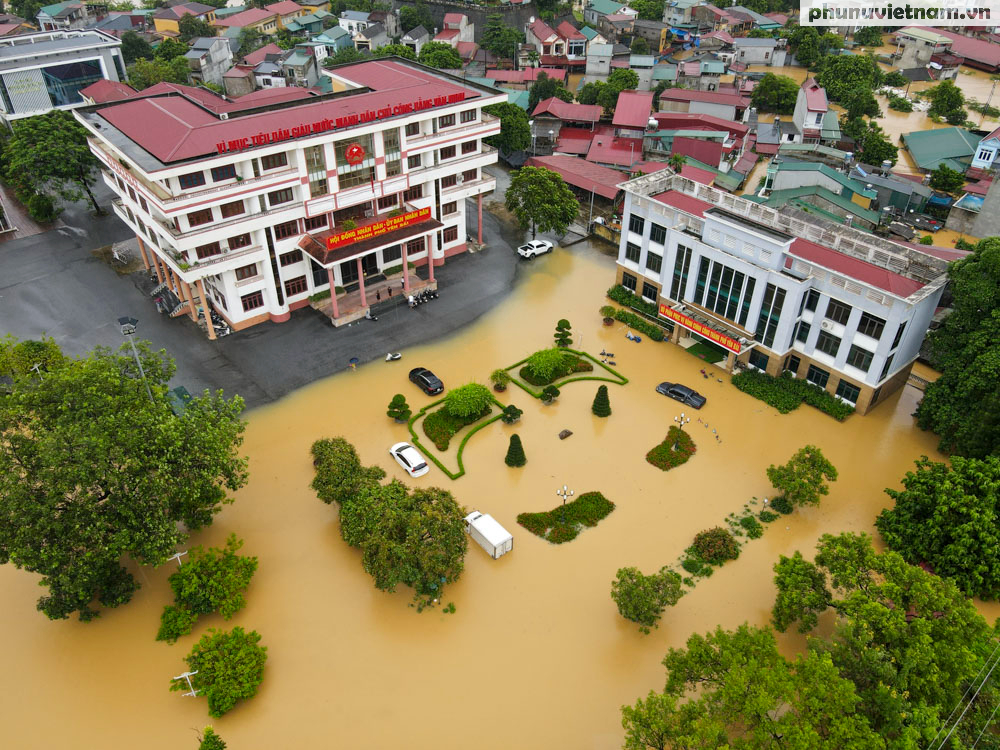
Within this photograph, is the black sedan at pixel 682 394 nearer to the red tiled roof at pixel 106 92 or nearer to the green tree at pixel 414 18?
the red tiled roof at pixel 106 92

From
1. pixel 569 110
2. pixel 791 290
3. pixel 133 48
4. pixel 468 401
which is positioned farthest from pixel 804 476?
pixel 133 48

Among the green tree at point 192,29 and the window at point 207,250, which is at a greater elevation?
the green tree at point 192,29

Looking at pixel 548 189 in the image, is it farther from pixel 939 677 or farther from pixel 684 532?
pixel 939 677

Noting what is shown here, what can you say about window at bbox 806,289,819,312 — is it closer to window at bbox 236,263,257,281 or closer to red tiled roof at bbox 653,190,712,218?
red tiled roof at bbox 653,190,712,218

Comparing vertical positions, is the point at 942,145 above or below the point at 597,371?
above

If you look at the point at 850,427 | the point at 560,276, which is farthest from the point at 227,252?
the point at 850,427

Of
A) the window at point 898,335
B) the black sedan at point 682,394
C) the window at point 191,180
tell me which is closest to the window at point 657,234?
the black sedan at point 682,394
